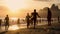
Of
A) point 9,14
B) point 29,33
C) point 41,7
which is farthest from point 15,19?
point 29,33

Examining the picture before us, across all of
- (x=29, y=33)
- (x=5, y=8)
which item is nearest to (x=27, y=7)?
(x=5, y=8)

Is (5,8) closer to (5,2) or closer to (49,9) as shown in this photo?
(5,2)

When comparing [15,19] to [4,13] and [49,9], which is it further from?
[49,9]

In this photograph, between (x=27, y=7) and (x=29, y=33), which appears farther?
(x=27, y=7)

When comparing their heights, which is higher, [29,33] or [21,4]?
[21,4]

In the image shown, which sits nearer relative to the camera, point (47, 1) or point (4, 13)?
point (4, 13)

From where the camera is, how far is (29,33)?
873cm

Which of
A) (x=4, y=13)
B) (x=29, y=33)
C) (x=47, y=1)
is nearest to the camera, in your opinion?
(x=29, y=33)

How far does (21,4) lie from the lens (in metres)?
10.5

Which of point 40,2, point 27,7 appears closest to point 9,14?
point 27,7

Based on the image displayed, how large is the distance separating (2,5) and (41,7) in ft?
5.90

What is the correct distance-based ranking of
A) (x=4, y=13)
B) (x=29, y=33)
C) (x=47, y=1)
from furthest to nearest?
(x=47, y=1) < (x=4, y=13) < (x=29, y=33)

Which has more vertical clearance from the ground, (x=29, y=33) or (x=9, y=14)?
(x=9, y=14)

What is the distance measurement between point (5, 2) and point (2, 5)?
0.19 m
